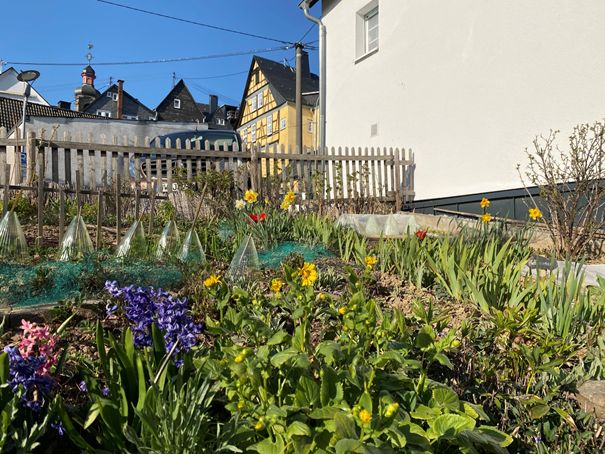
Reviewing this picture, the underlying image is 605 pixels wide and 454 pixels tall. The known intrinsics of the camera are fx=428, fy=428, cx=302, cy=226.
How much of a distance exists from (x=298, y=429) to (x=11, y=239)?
2459 mm

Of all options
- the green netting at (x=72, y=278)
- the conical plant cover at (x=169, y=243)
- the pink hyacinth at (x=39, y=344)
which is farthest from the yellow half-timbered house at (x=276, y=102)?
the pink hyacinth at (x=39, y=344)

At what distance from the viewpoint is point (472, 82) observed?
6.63 meters

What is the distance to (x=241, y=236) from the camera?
3.57 meters

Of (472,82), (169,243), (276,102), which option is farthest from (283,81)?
(169,243)

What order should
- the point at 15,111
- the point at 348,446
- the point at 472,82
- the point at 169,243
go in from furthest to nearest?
the point at 15,111
the point at 472,82
the point at 169,243
the point at 348,446

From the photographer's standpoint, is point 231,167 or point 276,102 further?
point 276,102

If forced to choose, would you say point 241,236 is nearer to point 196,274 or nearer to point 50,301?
point 196,274

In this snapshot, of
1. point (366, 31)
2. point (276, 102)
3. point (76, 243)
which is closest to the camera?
point (76, 243)

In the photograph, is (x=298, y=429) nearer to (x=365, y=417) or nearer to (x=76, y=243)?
(x=365, y=417)

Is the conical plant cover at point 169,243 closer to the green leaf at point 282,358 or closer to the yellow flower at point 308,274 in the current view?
the yellow flower at point 308,274

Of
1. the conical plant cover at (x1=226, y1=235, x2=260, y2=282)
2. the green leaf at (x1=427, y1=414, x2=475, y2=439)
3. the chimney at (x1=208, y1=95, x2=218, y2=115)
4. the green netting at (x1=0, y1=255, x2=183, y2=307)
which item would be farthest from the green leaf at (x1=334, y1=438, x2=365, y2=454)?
the chimney at (x1=208, y1=95, x2=218, y2=115)

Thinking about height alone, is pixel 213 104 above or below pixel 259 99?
above

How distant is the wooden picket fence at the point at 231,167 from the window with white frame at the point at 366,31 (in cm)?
237

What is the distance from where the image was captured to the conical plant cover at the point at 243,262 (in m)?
2.65
